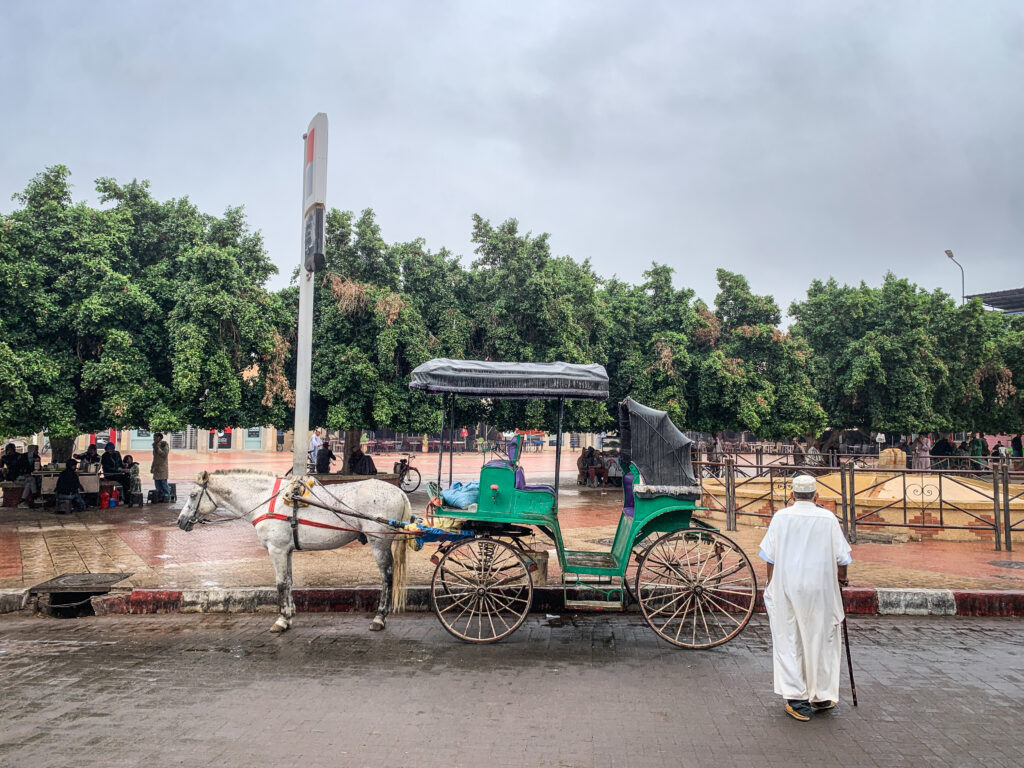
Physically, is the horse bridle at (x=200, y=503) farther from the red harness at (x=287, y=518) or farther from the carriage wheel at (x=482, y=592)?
the carriage wheel at (x=482, y=592)

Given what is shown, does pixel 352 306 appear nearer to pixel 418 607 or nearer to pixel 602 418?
pixel 602 418

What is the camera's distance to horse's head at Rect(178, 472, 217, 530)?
779 centimetres

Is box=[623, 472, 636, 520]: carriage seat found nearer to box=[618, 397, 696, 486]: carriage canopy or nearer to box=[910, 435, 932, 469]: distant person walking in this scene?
box=[618, 397, 696, 486]: carriage canopy

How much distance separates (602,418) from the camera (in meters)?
21.8

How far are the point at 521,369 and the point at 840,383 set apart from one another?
2151 centimetres

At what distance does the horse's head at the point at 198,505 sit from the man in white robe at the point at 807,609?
576 centimetres

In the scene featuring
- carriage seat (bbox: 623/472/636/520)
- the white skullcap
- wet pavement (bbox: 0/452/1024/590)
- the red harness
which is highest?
the white skullcap

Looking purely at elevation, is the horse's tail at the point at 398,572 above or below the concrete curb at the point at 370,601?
above

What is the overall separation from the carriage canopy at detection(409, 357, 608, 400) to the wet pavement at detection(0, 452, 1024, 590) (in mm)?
2822

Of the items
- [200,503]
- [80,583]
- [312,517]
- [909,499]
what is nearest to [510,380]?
[312,517]

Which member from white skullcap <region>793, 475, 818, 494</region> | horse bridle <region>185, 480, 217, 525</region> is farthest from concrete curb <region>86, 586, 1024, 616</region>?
white skullcap <region>793, 475, 818, 494</region>

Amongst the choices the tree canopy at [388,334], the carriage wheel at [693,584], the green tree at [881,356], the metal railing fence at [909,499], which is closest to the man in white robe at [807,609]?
the carriage wheel at [693,584]

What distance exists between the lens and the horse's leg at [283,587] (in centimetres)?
723

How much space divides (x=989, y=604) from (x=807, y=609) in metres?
4.45
